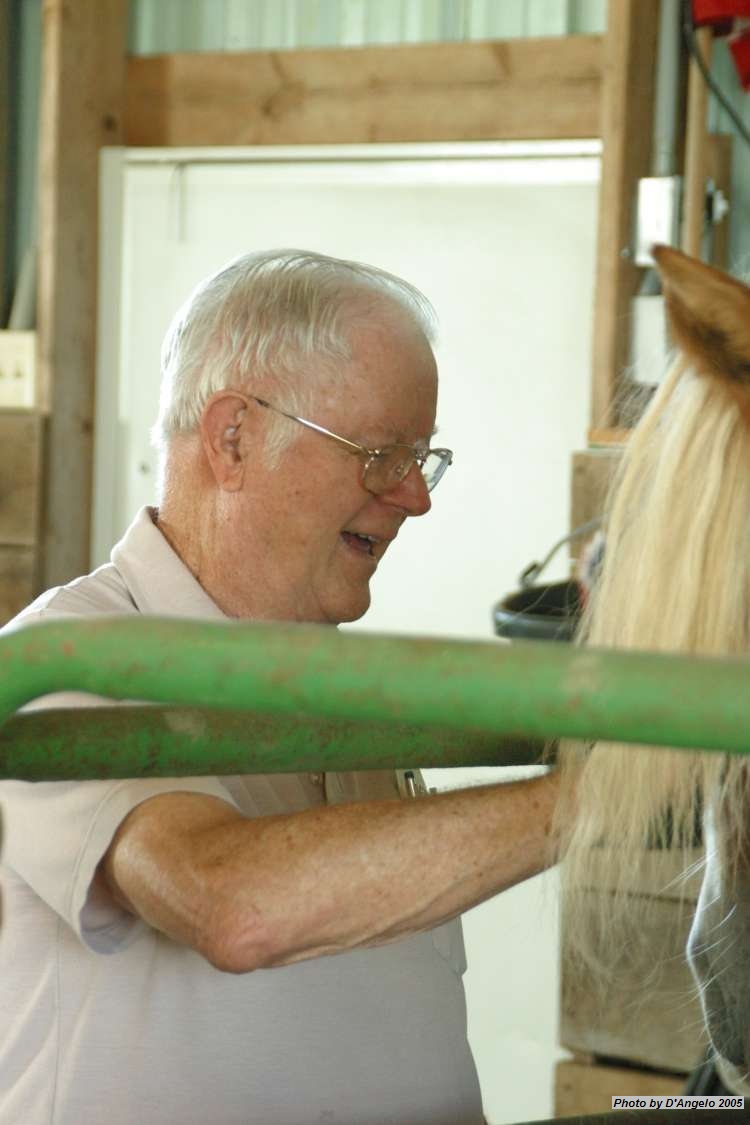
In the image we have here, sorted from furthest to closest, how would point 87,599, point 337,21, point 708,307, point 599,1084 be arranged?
point 337,21
point 599,1084
point 87,599
point 708,307

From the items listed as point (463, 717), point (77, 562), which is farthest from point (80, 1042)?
point (77, 562)

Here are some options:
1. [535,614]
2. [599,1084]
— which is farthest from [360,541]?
[599,1084]

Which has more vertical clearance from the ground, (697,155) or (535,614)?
(697,155)

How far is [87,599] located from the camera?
50.9 inches

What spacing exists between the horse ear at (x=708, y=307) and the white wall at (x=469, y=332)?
97.6 inches

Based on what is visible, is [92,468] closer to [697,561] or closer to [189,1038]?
[189,1038]

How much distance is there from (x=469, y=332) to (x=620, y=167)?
76cm

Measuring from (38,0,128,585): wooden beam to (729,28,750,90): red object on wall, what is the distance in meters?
1.52

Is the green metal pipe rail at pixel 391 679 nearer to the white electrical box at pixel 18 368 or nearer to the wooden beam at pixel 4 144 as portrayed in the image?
the white electrical box at pixel 18 368

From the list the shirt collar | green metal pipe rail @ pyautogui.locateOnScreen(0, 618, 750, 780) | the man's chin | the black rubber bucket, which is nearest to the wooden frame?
the black rubber bucket

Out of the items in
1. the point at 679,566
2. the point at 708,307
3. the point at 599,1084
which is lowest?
the point at 599,1084

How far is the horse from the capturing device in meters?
0.85

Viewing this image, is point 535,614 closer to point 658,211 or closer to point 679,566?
point 658,211

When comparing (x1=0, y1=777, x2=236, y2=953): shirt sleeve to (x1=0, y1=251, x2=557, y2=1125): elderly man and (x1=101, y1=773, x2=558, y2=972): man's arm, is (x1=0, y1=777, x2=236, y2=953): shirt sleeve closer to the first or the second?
(x1=0, y1=251, x2=557, y2=1125): elderly man
